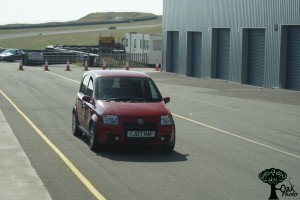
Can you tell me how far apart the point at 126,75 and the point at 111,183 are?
4717 millimetres

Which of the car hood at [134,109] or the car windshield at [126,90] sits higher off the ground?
the car windshield at [126,90]

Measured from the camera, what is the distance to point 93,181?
10.8 meters

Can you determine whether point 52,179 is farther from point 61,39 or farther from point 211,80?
point 61,39

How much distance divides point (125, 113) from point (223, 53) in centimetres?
2942

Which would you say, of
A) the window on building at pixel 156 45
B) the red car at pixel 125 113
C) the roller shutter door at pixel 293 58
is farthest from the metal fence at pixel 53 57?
the red car at pixel 125 113

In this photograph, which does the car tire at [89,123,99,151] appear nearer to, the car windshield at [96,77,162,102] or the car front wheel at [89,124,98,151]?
the car front wheel at [89,124,98,151]

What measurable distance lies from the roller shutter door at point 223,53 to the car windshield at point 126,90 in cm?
2708

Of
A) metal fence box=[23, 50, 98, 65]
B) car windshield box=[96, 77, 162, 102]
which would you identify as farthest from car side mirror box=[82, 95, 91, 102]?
metal fence box=[23, 50, 98, 65]

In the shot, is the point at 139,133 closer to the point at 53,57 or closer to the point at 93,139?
the point at 93,139

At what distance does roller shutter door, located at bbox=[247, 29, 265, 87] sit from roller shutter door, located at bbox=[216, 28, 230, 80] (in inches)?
126

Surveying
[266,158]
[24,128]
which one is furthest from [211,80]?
[266,158]

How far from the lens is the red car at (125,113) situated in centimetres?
1329

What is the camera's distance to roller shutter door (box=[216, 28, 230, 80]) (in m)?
41.5

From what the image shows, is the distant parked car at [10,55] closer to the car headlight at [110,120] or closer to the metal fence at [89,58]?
the metal fence at [89,58]
